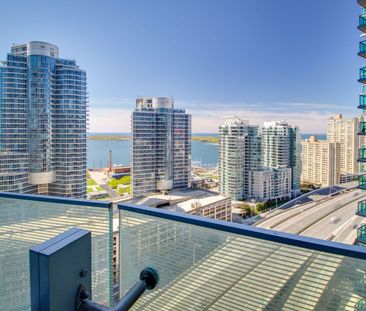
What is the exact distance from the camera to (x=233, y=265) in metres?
0.81

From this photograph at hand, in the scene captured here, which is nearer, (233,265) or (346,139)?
(233,265)

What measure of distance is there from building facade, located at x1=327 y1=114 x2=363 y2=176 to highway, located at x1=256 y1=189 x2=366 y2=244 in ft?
24.6

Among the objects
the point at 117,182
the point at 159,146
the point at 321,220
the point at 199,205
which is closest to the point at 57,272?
the point at 199,205

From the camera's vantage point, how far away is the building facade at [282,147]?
81.5 feet

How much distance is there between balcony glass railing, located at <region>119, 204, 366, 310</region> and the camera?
704 millimetres

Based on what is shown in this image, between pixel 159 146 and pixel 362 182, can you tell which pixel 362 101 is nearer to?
pixel 362 182

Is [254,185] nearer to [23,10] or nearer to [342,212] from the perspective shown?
[342,212]

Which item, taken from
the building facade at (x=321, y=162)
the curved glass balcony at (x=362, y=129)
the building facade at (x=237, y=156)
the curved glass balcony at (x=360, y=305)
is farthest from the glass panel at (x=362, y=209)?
the building facade at (x=321, y=162)

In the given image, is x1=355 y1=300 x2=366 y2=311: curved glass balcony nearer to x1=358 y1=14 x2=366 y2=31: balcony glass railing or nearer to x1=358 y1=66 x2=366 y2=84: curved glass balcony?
x1=358 y1=66 x2=366 y2=84: curved glass balcony

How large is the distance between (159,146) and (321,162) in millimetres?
18767

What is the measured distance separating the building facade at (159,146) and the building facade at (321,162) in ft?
50.1

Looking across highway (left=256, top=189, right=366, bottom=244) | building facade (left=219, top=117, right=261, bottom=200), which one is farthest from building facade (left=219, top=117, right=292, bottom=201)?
highway (left=256, top=189, right=366, bottom=244)

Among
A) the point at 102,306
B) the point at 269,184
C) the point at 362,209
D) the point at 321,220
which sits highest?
the point at 102,306

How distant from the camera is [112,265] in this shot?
108 cm
